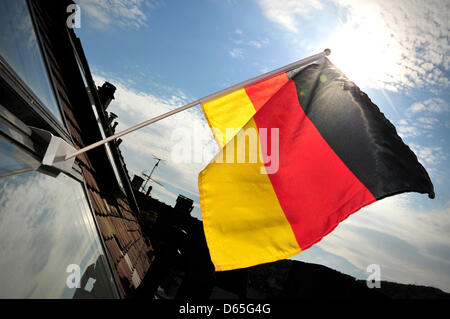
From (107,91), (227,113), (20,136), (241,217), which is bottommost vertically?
(20,136)

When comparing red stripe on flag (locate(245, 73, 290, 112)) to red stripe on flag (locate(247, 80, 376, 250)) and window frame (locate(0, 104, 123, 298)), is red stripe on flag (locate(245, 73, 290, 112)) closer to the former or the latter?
red stripe on flag (locate(247, 80, 376, 250))

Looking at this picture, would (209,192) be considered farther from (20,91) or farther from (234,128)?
(20,91)

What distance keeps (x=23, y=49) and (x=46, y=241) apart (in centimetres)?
140

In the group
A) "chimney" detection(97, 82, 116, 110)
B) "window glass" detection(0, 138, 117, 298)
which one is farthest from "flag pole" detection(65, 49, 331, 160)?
"chimney" detection(97, 82, 116, 110)

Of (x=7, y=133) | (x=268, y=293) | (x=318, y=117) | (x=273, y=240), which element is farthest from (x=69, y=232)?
(x=268, y=293)

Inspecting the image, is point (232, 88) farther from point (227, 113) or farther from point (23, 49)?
point (23, 49)

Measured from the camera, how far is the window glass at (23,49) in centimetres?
157

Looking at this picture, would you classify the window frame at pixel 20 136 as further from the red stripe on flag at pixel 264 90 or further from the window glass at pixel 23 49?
the red stripe on flag at pixel 264 90

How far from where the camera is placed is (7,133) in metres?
1.37

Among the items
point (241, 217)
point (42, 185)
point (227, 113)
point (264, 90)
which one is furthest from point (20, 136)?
point (264, 90)

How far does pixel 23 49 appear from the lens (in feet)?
5.96

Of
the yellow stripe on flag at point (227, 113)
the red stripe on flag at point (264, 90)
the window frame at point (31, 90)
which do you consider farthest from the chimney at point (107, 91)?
the red stripe on flag at point (264, 90)

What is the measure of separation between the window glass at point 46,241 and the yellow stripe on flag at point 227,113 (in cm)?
162
